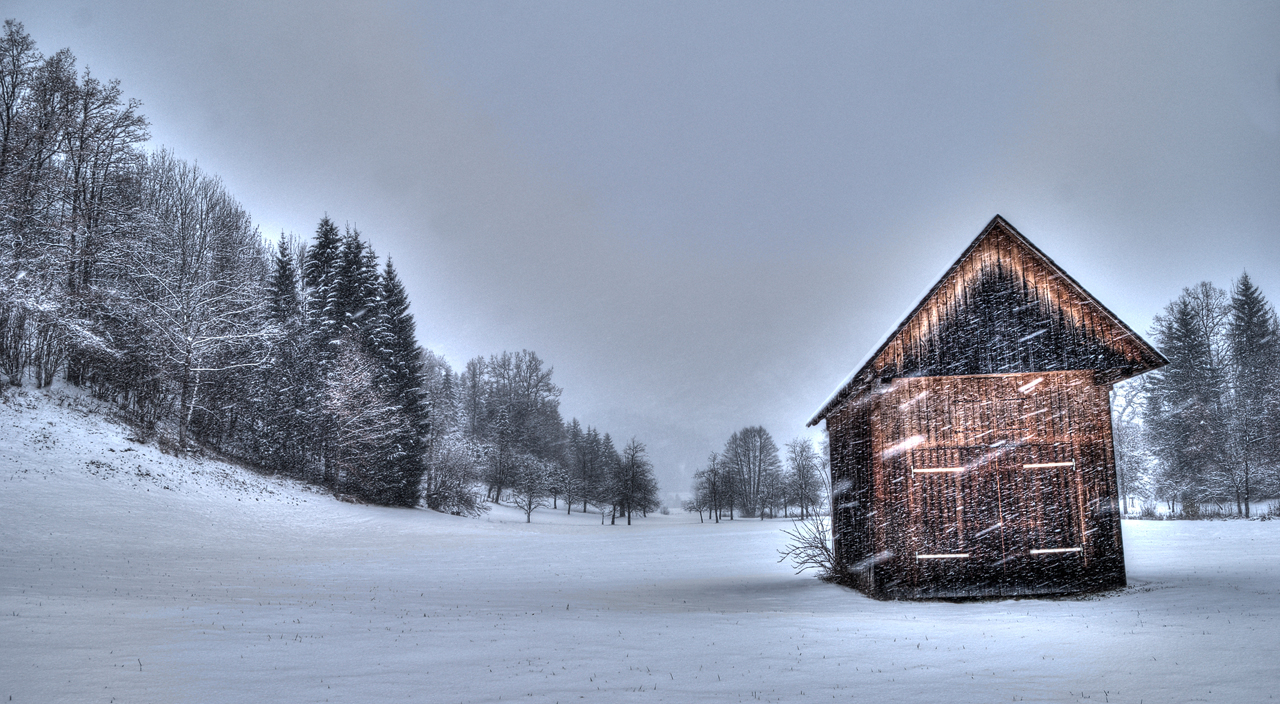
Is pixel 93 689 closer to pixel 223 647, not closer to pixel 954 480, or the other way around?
pixel 223 647

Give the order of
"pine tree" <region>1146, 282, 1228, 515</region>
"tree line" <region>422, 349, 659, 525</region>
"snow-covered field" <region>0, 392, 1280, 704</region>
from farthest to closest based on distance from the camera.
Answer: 1. "tree line" <region>422, 349, 659, 525</region>
2. "pine tree" <region>1146, 282, 1228, 515</region>
3. "snow-covered field" <region>0, 392, 1280, 704</region>

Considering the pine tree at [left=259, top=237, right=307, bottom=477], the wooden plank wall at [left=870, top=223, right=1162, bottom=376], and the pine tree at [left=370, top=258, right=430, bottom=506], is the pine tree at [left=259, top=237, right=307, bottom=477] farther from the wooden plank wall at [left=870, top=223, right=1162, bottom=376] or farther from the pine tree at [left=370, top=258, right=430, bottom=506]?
the wooden plank wall at [left=870, top=223, right=1162, bottom=376]

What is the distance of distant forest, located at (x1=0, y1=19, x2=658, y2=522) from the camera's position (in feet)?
86.4

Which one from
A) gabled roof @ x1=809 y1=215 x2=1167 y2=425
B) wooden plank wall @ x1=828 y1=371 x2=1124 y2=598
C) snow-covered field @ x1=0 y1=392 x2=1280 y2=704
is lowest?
snow-covered field @ x1=0 y1=392 x2=1280 y2=704

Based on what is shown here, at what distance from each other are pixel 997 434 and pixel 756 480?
68891 millimetres

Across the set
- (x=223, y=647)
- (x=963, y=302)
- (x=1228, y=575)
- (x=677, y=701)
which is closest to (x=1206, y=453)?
(x=1228, y=575)

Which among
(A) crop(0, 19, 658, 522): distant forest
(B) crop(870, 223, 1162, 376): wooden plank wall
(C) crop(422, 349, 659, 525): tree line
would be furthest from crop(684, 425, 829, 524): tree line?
(B) crop(870, 223, 1162, 376): wooden plank wall

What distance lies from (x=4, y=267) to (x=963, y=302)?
3218 cm

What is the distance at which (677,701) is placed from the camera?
6.04m

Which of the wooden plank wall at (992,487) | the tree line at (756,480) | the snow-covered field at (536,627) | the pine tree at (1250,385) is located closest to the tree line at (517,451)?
the tree line at (756,480)

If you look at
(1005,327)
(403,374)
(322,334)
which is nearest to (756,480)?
(403,374)

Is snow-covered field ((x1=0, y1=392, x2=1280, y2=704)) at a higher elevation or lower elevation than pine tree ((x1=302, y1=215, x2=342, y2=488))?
lower

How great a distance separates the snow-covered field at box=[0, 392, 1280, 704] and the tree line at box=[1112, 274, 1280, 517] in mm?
13163

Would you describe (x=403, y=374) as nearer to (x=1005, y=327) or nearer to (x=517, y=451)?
(x=517, y=451)
